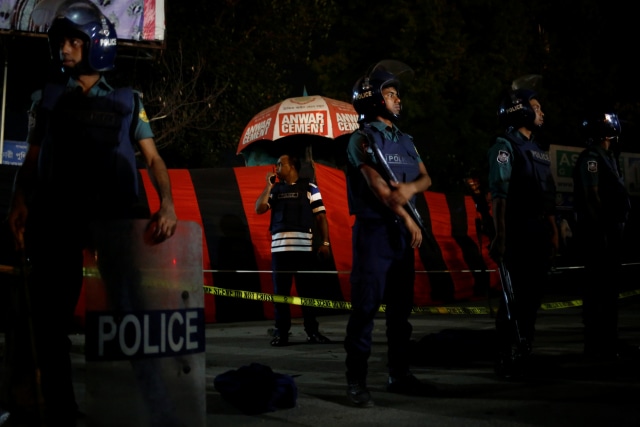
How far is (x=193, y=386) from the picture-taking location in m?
3.60

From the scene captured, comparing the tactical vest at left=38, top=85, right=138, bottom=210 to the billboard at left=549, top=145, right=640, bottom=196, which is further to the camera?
the billboard at left=549, top=145, right=640, bottom=196

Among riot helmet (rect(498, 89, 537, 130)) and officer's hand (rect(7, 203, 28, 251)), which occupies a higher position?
riot helmet (rect(498, 89, 537, 130))

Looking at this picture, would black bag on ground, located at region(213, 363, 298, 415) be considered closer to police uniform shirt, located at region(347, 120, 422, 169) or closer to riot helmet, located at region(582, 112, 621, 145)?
police uniform shirt, located at region(347, 120, 422, 169)

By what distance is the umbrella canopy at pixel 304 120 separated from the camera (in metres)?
15.4

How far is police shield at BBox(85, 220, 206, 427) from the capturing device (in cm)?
341

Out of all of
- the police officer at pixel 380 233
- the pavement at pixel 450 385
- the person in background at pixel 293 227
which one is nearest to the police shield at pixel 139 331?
the pavement at pixel 450 385

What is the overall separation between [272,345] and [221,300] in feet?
8.72

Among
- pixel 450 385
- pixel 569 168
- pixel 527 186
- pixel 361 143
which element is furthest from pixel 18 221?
pixel 569 168

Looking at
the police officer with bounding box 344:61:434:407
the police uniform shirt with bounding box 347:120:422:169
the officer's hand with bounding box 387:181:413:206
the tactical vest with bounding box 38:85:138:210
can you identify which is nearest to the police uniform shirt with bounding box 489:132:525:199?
the police officer with bounding box 344:61:434:407

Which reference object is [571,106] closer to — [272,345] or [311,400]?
[272,345]

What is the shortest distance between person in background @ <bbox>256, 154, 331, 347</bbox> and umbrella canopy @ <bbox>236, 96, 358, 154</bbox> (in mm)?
6237

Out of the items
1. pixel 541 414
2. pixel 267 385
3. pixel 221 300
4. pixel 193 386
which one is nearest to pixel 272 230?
pixel 221 300

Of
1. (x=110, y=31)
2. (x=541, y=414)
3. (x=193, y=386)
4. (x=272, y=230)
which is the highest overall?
(x=110, y=31)

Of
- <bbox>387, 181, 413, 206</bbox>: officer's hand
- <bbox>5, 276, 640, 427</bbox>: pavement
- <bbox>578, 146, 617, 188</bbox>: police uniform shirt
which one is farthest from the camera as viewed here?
<bbox>578, 146, 617, 188</bbox>: police uniform shirt
